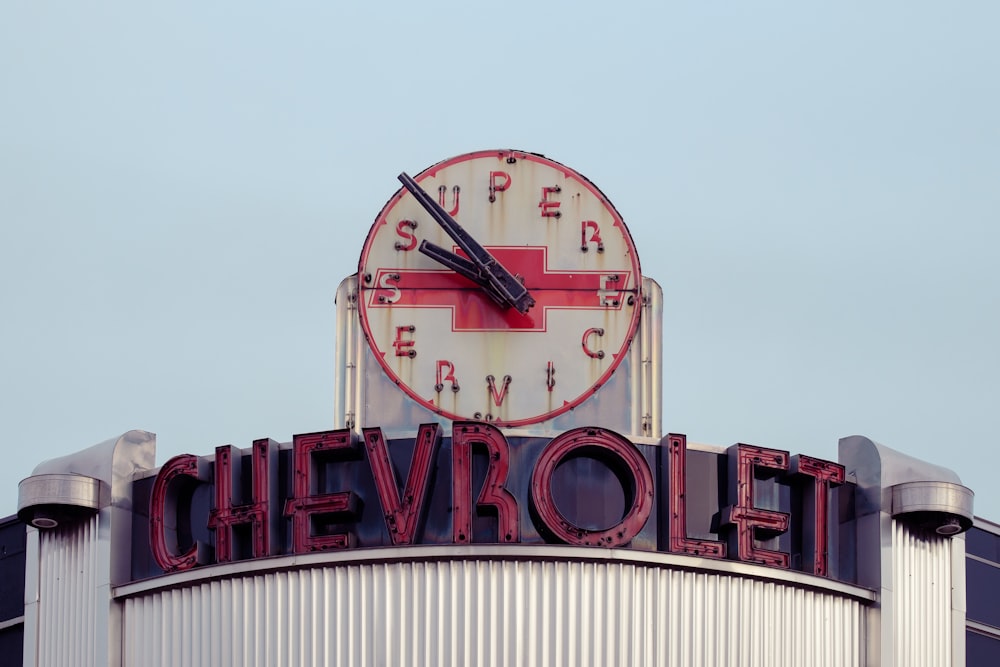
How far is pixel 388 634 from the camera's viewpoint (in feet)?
133

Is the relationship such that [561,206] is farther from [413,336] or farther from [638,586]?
[638,586]

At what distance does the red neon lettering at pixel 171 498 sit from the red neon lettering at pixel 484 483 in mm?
4668

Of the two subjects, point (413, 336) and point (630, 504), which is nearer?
point (630, 504)

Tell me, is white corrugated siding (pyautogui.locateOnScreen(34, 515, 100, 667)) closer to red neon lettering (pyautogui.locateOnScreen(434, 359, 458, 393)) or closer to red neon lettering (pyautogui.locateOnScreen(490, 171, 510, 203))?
red neon lettering (pyautogui.locateOnScreen(434, 359, 458, 393))

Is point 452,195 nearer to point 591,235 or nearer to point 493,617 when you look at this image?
point 591,235

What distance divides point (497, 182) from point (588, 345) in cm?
335

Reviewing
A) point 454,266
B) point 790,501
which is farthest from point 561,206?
point 790,501

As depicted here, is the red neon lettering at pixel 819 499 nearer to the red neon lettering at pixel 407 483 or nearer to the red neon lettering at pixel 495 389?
the red neon lettering at pixel 495 389

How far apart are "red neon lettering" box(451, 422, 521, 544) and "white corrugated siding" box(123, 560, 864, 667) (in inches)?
20.4

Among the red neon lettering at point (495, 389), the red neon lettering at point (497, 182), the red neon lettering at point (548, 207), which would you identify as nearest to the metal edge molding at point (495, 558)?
the red neon lettering at point (495, 389)

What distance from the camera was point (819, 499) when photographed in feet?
141

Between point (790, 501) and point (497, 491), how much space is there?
5.17m

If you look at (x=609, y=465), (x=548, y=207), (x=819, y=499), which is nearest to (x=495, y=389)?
(x=548, y=207)

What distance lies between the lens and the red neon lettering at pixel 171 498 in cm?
4319
